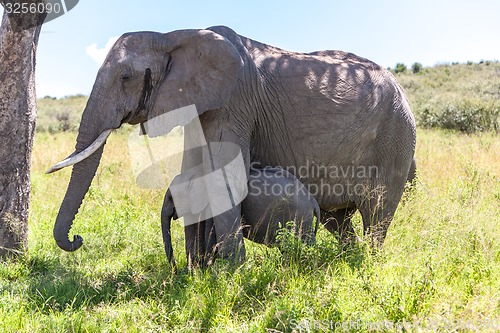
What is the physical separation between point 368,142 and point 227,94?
5.44ft

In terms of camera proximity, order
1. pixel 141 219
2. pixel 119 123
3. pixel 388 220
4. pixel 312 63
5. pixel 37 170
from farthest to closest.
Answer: pixel 37 170 < pixel 141 219 < pixel 388 220 < pixel 312 63 < pixel 119 123

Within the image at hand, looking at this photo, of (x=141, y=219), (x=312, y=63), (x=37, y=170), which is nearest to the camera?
(x=312, y=63)

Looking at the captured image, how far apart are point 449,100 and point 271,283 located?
20901mm

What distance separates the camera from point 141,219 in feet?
20.2

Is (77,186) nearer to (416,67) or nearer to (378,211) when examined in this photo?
(378,211)

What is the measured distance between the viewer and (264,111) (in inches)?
183

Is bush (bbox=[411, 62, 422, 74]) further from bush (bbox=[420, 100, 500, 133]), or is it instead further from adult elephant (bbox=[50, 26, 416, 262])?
adult elephant (bbox=[50, 26, 416, 262])

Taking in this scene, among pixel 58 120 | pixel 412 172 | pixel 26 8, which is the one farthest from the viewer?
pixel 58 120

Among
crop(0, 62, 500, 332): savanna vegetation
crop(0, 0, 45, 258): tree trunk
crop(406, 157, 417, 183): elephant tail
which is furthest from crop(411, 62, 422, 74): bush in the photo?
crop(0, 0, 45, 258): tree trunk

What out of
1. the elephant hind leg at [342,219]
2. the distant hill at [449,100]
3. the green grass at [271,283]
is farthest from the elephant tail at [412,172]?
the distant hill at [449,100]

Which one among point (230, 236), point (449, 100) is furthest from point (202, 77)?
point (449, 100)

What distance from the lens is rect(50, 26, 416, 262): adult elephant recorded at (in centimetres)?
413

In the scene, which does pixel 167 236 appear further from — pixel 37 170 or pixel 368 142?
pixel 37 170

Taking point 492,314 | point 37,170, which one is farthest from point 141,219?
point 37,170
